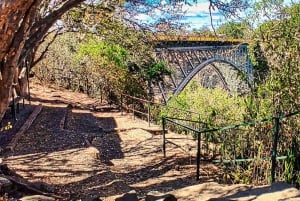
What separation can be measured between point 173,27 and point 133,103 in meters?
3.35

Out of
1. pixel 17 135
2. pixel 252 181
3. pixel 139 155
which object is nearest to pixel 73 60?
pixel 17 135

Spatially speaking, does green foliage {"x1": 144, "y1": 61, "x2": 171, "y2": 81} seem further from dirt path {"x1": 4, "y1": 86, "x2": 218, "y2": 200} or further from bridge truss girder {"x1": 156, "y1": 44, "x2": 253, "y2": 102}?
dirt path {"x1": 4, "y1": 86, "x2": 218, "y2": 200}

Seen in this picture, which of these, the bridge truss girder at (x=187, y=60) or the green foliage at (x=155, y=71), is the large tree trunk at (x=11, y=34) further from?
the bridge truss girder at (x=187, y=60)

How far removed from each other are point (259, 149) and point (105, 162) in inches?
108

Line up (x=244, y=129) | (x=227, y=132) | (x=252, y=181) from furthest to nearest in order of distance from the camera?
(x=227, y=132)
(x=244, y=129)
(x=252, y=181)

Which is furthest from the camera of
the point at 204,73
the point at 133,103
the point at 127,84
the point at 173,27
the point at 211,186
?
the point at 204,73

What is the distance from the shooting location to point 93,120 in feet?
34.7

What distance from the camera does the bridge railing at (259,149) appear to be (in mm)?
4512

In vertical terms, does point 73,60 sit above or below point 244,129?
above

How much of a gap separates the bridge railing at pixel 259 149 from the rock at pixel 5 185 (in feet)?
7.74

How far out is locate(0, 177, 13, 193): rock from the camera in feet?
14.1


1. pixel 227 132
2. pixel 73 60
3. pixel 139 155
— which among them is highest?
pixel 73 60

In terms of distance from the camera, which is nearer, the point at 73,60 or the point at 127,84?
the point at 127,84

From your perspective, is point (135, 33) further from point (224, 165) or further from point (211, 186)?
point (211, 186)
